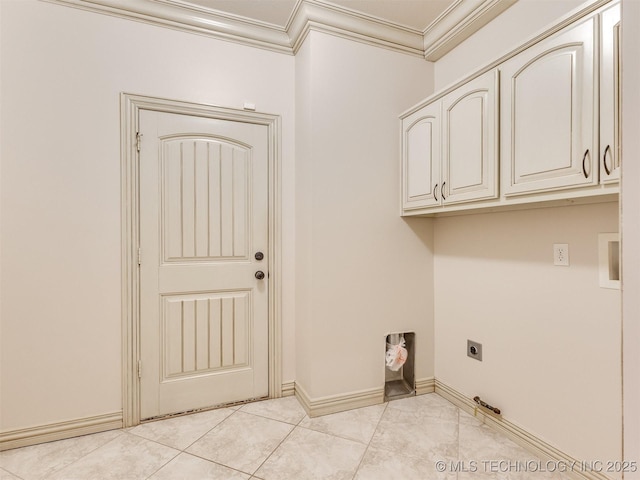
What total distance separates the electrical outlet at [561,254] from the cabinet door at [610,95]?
0.50m

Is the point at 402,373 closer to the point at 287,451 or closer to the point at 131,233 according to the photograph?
the point at 287,451

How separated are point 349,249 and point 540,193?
1151mm

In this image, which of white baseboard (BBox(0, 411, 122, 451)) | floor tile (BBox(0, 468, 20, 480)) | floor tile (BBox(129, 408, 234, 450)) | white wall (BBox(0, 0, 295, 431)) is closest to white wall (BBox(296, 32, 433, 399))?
floor tile (BBox(129, 408, 234, 450))

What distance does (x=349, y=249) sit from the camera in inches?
92.0

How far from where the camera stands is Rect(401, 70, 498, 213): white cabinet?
1.76 meters

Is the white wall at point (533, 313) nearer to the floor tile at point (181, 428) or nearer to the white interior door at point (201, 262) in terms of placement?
the white interior door at point (201, 262)

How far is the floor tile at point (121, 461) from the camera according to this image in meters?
1.68

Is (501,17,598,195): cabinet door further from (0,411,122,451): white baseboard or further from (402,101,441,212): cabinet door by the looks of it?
(0,411,122,451): white baseboard

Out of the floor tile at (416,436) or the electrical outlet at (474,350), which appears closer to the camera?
the floor tile at (416,436)

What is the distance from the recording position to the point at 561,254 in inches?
67.4

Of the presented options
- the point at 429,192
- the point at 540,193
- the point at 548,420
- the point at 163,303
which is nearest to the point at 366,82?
the point at 429,192

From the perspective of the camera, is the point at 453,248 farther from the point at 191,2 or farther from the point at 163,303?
the point at 191,2

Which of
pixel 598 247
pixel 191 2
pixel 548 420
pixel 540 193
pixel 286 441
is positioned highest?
pixel 191 2

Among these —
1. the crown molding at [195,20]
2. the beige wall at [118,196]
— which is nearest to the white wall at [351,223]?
the beige wall at [118,196]
